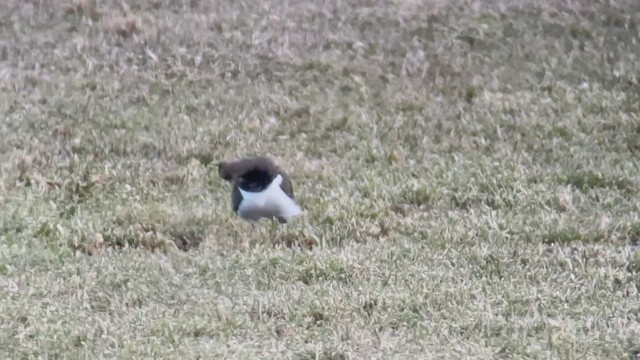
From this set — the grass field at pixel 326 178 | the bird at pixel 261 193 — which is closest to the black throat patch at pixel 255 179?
the bird at pixel 261 193

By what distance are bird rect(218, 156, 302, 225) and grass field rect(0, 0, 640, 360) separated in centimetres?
15

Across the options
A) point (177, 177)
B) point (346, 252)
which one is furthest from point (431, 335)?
point (177, 177)

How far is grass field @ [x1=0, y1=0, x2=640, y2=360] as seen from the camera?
4.38m

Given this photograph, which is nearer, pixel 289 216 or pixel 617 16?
pixel 289 216

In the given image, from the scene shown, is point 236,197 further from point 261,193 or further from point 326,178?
point 326,178

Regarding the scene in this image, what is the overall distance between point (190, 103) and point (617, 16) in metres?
5.32

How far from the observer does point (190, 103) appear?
903 cm

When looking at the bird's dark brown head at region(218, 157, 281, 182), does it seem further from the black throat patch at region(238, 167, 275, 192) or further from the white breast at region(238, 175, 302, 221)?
the white breast at region(238, 175, 302, 221)

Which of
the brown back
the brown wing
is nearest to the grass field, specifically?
the brown wing

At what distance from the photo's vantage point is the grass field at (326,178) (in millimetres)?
4379

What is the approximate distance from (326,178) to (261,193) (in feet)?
4.04

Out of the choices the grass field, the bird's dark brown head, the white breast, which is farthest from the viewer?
the bird's dark brown head

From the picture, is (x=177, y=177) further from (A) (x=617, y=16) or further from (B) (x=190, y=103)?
(A) (x=617, y=16)

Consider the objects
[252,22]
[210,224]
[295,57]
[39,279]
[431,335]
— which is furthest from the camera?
[252,22]
